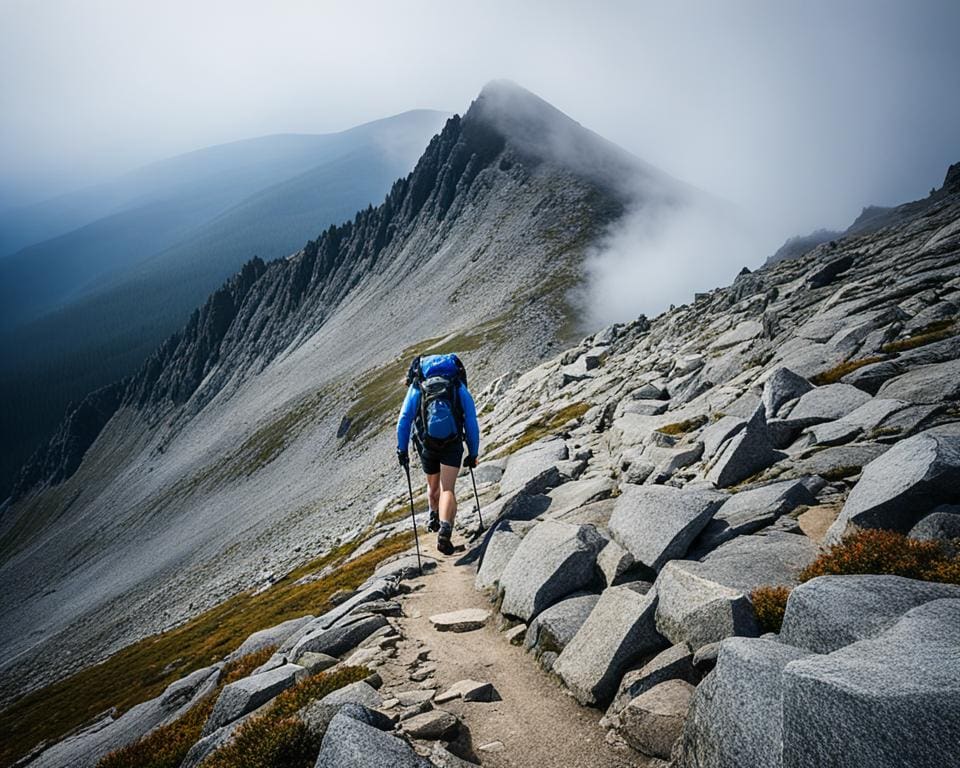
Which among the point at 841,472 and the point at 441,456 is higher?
the point at 441,456

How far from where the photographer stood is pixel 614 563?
979 centimetres

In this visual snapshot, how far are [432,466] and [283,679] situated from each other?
653 centimetres

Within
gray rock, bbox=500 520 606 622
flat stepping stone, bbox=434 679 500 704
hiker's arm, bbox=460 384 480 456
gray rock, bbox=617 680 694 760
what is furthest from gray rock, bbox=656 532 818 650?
hiker's arm, bbox=460 384 480 456

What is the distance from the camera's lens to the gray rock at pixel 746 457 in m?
12.2

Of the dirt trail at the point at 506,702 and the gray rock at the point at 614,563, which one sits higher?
the gray rock at the point at 614,563

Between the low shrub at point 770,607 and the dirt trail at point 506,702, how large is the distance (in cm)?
236

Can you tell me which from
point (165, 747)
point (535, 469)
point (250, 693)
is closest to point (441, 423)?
point (250, 693)

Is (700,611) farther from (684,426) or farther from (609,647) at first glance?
(684,426)

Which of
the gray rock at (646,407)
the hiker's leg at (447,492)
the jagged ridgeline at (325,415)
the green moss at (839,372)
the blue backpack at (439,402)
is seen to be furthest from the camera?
the jagged ridgeline at (325,415)

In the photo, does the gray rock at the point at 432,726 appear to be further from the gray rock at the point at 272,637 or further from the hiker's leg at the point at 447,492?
the gray rock at the point at 272,637

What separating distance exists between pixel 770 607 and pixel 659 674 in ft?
5.62

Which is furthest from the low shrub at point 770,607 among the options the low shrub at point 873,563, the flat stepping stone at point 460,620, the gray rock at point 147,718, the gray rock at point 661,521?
the gray rock at point 147,718

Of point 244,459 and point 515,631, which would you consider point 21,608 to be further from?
point 515,631

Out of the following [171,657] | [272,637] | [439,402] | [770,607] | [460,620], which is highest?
[439,402]
